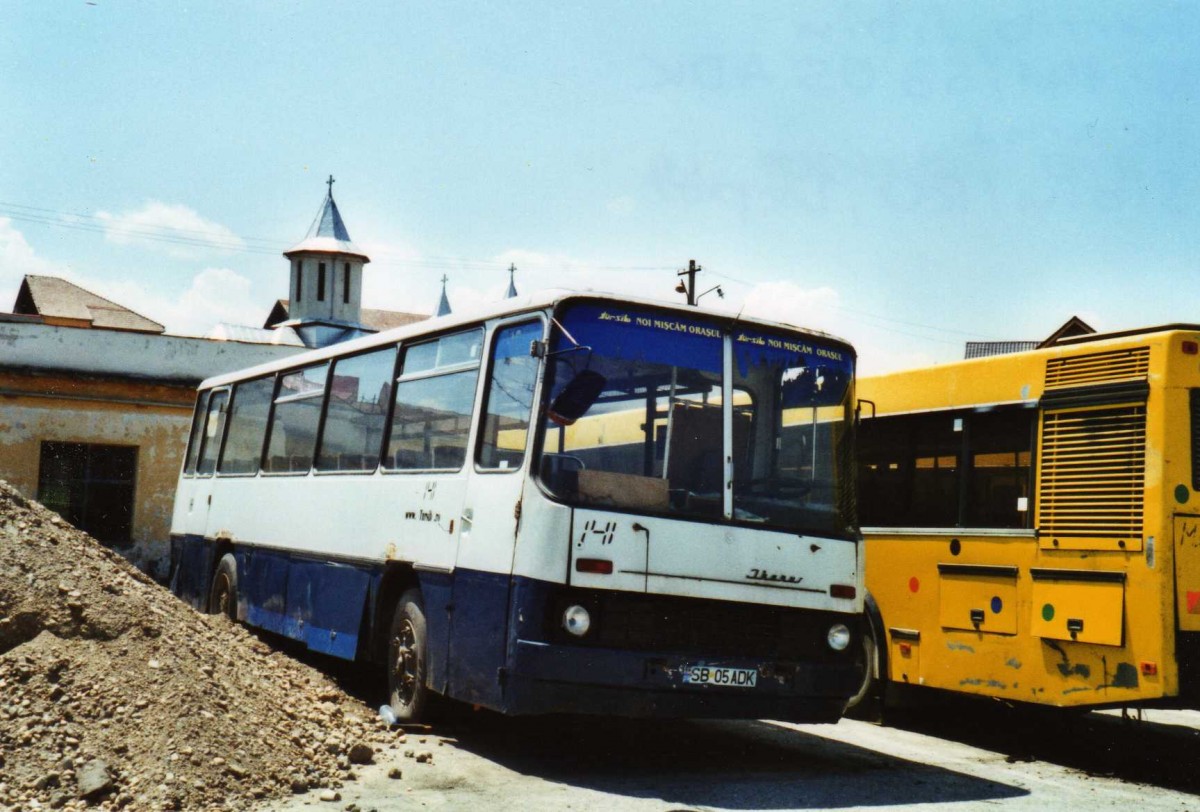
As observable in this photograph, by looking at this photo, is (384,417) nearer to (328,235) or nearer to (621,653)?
(621,653)

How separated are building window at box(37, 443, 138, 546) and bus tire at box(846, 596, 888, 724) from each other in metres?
22.4

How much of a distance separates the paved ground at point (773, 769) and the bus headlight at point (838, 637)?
0.80 m

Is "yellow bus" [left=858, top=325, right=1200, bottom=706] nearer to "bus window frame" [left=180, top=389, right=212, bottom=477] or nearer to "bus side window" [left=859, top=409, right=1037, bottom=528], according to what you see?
"bus side window" [left=859, top=409, right=1037, bottom=528]

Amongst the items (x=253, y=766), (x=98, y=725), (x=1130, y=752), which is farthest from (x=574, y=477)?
(x=1130, y=752)

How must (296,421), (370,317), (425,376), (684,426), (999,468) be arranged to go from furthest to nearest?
1. (370,317)
2. (296,421)
3. (999,468)
4. (425,376)
5. (684,426)

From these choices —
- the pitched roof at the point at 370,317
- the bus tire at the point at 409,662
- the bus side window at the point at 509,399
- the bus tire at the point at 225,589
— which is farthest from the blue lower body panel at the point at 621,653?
the pitched roof at the point at 370,317

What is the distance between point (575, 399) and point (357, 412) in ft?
12.1

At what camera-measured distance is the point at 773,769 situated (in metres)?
8.45

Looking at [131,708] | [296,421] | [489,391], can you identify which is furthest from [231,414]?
[131,708]

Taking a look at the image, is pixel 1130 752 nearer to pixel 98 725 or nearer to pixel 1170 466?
pixel 1170 466

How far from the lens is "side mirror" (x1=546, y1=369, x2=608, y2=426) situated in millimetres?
7906

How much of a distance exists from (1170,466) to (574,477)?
398cm

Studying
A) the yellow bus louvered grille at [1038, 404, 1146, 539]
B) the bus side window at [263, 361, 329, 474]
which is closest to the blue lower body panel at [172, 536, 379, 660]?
the bus side window at [263, 361, 329, 474]

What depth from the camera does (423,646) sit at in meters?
8.98
